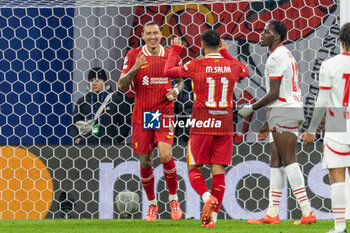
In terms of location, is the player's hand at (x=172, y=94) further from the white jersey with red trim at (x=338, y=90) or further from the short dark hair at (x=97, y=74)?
the white jersey with red trim at (x=338, y=90)

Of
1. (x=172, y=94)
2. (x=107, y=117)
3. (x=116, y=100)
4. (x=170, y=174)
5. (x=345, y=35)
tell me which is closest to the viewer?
(x=345, y=35)

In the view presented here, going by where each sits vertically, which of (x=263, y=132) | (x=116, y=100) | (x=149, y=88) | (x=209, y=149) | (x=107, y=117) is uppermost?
(x=149, y=88)

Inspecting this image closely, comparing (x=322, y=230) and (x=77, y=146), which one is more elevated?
(x=77, y=146)

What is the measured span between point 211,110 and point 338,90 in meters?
1.32

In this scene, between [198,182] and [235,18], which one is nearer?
[198,182]

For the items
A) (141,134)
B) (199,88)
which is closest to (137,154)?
(141,134)

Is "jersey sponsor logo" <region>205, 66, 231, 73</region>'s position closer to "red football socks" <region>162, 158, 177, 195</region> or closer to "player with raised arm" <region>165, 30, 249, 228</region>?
"player with raised arm" <region>165, 30, 249, 228</region>

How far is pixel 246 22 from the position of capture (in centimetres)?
738

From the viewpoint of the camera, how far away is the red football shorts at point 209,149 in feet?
19.4

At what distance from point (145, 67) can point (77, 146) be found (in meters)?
1.07

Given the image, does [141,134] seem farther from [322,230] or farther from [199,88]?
[322,230]

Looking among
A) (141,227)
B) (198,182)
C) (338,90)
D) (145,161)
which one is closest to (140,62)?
(145,161)

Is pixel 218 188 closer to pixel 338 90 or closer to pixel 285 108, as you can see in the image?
pixel 285 108

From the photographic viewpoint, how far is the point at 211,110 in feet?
19.6
